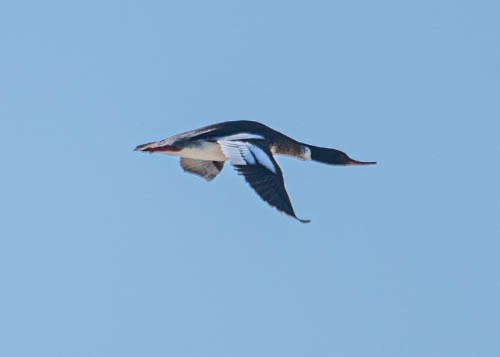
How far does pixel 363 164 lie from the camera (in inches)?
896

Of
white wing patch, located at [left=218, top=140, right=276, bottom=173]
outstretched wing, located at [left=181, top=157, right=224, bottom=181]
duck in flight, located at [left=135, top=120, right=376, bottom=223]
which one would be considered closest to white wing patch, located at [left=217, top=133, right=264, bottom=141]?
duck in flight, located at [left=135, top=120, right=376, bottom=223]

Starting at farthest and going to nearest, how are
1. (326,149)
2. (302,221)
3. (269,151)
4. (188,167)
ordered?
(326,149) → (188,167) → (269,151) → (302,221)

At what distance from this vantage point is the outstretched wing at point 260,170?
17.9m

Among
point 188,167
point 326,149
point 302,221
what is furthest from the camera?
point 326,149

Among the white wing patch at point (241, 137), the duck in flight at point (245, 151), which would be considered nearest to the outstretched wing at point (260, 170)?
the duck in flight at point (245, 151)

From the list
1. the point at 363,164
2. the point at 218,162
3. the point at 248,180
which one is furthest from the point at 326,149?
the point at 248,180

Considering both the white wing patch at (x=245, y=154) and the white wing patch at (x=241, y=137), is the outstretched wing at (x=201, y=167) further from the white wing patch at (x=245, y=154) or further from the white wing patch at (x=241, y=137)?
the white wing patch at (x=245, y=154)

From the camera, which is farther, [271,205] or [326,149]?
[326,149]

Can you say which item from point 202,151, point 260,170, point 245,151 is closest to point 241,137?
point 202,151

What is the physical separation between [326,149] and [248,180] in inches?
178

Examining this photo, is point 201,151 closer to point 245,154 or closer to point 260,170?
point 245,154

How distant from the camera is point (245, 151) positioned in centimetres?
1914

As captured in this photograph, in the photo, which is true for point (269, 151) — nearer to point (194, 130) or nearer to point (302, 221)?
point (194, 130)

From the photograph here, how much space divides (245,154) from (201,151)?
937mm
